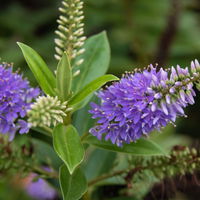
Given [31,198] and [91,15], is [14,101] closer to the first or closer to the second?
[31,198]

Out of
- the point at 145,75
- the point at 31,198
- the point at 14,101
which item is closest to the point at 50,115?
the point at 14,101

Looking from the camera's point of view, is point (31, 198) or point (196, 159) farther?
point (31, 198)

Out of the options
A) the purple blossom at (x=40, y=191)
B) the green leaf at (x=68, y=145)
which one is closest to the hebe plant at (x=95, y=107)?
the green leaf at (x=68, y=145)

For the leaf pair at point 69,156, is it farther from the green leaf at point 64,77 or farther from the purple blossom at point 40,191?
the purple blossom at point 40,191

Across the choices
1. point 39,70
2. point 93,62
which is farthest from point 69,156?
point 93,62

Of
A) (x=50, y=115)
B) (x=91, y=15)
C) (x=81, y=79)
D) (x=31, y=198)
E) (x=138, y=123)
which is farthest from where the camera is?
(x=91, y=15)

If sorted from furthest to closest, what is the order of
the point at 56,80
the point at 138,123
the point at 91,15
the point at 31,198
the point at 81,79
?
1. the point at 91,15
2. the point at 31,198
3. the point at 81,79
4. the point at 56,80
5. the point at 138,123

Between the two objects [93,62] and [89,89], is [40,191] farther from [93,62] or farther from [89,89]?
[89,89]
